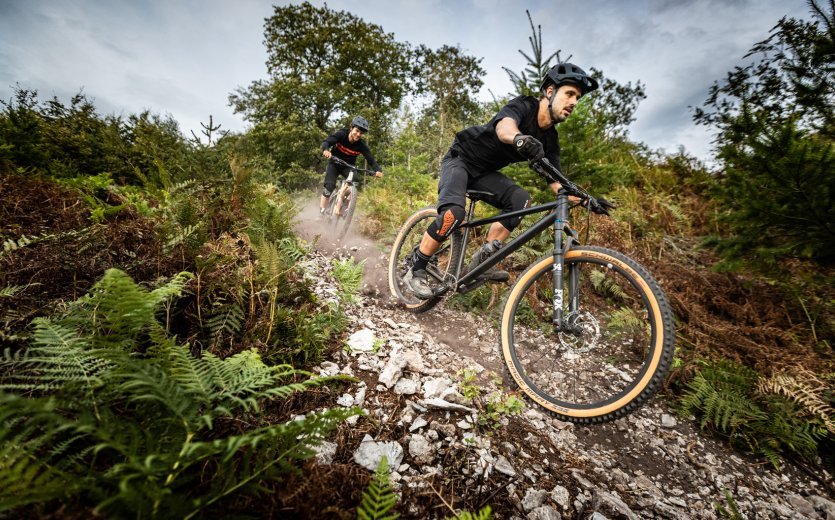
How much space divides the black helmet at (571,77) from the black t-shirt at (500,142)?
31 centimetres

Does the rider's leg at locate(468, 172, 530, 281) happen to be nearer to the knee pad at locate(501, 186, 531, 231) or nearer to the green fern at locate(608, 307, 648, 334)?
the knee pad at locate(501, 186, 531, 231)

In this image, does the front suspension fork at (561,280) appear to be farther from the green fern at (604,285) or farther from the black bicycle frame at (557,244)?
the green fern at (604,285)

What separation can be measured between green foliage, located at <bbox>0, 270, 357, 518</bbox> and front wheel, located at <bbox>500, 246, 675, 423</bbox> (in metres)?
1.92

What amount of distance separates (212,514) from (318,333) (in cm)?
139

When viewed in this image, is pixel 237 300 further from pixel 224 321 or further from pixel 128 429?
pixel 128 429

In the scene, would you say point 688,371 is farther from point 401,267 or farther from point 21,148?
point 21,148

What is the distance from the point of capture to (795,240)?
3309 mm

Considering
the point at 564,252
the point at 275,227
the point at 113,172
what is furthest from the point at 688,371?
the point at 113,172

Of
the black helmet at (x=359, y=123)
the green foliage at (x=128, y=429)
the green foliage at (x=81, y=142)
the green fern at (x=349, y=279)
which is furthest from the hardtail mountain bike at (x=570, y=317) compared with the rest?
the black helmet at (x=359, y=123)

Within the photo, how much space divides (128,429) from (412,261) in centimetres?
333

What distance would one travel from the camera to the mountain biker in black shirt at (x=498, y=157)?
3246 mm

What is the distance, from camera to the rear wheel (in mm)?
4078

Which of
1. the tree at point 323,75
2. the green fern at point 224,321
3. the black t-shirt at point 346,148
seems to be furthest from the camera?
the tree at point 323,75

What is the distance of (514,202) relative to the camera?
3619 mm
